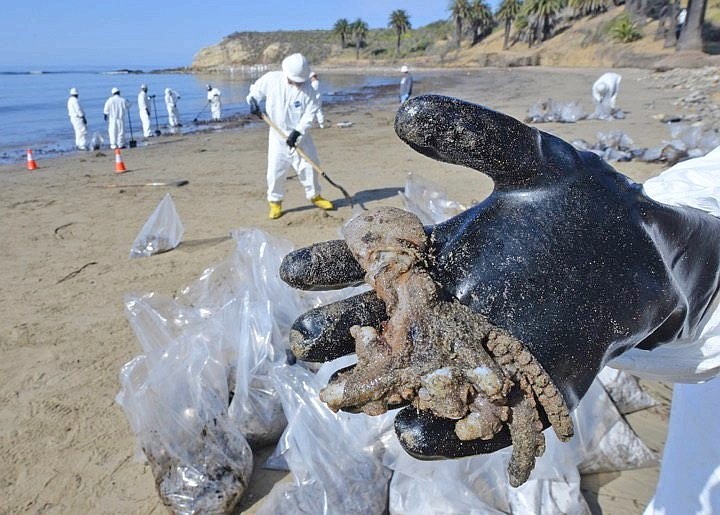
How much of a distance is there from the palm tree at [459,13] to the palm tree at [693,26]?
38.4 meters

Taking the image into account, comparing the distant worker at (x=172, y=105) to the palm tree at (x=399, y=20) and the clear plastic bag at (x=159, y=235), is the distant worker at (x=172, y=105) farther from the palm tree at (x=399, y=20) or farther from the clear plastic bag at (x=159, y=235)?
the palm tree at (x=399, y=20)

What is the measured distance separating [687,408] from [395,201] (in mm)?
5878

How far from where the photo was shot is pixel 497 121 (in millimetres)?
751

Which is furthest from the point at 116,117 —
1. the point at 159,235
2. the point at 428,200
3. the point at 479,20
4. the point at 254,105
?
the point at 479,20

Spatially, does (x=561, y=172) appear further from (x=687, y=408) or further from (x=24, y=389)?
(x=24, y=389)

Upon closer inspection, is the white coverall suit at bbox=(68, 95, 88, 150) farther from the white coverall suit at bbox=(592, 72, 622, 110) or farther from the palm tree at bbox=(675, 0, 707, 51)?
the palm tree at bbox=(675, 0, 707, 51)

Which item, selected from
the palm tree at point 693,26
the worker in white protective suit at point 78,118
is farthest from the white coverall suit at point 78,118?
the palm tree at point 693,26

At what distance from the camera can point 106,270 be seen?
5.08 m

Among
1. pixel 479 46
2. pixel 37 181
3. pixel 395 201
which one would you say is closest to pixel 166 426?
pixel 395 201

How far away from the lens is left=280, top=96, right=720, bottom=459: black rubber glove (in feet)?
2.42

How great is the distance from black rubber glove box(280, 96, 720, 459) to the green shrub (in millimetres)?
43767

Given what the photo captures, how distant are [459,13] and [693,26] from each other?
40828 millimetres

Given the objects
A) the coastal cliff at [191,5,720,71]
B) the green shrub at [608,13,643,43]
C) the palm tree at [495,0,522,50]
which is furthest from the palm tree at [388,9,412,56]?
the green shrub at [608,13,643,43]

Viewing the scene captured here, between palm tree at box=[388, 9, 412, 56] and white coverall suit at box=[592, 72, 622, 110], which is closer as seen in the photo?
white coverall suit at box=[592, 72, 622, 110]
